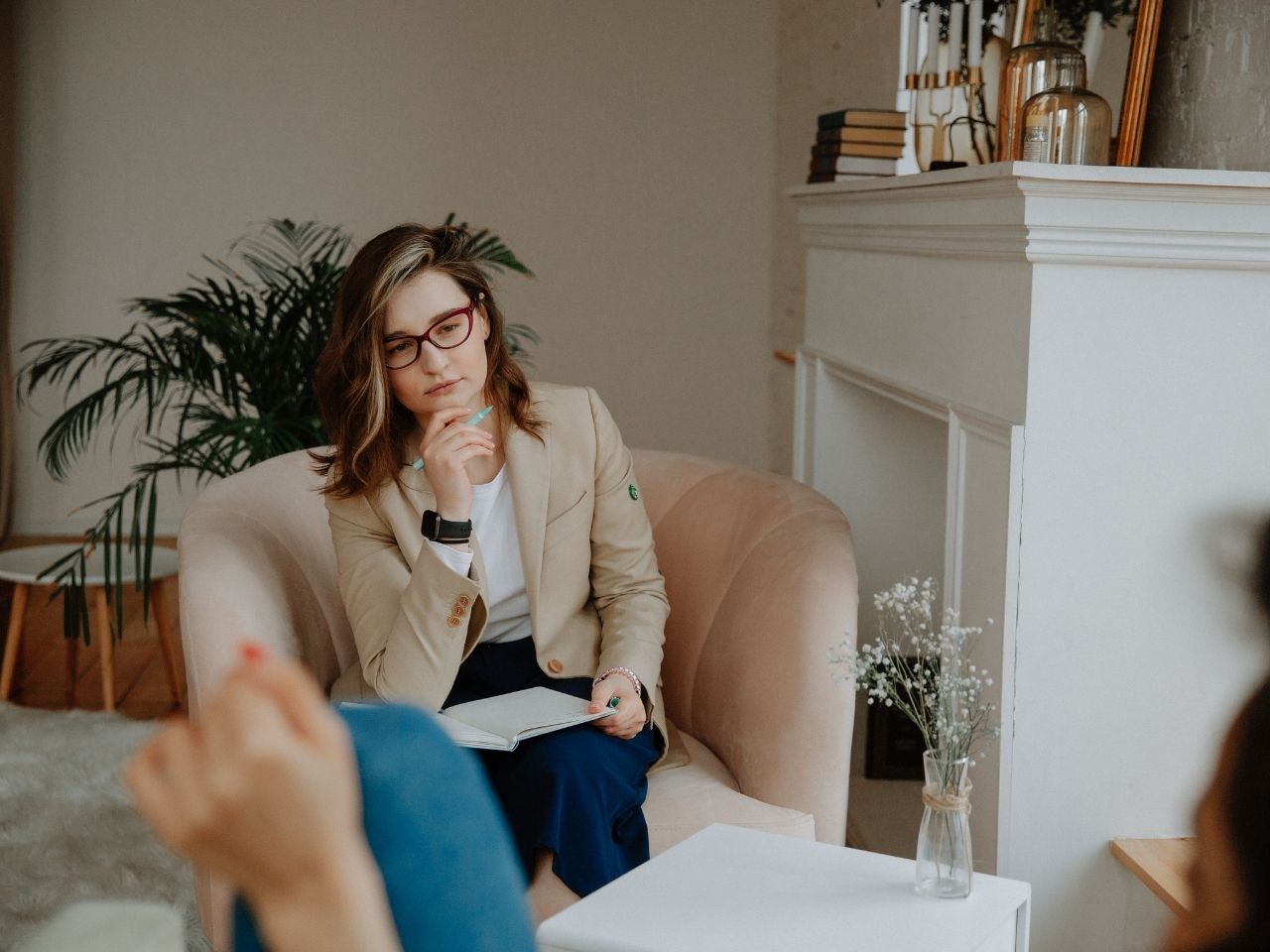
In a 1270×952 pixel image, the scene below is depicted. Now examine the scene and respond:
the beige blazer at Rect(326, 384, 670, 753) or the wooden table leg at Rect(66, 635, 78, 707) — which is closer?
the beige blazer at Rect(326, 384, 670, 753)

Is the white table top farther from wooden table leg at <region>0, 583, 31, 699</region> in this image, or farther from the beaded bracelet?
the beaded bracelet

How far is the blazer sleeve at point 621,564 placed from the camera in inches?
81.9

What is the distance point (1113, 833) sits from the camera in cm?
188

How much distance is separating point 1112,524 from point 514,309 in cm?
440

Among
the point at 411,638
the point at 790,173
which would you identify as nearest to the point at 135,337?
the point at 790,173

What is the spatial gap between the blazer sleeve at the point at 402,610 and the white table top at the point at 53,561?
1.53 metres

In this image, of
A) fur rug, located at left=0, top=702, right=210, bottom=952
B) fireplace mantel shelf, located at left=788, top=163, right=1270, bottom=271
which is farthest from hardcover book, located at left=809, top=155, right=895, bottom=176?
fur rug, located at left=0, top=702, right=210, bottom=952

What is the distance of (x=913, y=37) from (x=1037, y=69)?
4.09 ft

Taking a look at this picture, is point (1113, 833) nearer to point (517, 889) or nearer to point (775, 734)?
point (775, 734)

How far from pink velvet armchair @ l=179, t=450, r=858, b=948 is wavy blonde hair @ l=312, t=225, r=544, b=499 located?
0.19 m

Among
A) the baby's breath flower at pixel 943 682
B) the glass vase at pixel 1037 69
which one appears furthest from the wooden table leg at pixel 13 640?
the glass vase at pixel 1037 69

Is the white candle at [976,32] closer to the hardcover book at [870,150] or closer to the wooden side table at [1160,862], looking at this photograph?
the hardcover book at [870,150]

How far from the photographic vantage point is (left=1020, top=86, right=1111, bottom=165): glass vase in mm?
1965

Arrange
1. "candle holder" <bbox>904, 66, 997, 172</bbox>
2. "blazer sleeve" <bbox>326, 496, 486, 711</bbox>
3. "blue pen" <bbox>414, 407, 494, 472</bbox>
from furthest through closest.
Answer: "candle holder" <bbox>904, 66, 997, 172</bbox> < "blue pen" <bbox>414, 407, 494, 472</bbox> < "blazer sleeve" <bbox>326, 496, 486, 711</bbox>
